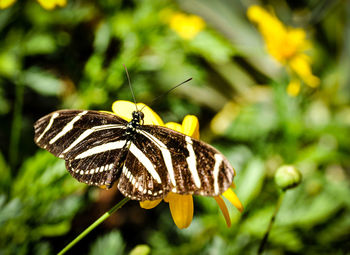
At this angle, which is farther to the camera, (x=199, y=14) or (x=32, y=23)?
(x=199, y=14)

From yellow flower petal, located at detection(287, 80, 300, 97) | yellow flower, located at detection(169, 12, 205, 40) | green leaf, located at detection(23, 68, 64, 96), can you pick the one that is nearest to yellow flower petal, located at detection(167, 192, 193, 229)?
green leaf, located at detection(23, 68, 64, 96)

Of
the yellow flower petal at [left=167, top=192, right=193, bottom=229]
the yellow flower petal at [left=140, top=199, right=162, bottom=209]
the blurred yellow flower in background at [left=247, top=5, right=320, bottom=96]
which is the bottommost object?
the blurred yellow flower in background at [left=247, top=5, right=320, bottom=96]

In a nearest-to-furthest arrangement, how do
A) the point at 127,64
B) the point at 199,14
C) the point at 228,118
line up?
the point at 127,64 → the point at 228,118 → the point at 199,14

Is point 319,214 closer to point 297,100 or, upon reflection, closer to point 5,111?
point 297,100

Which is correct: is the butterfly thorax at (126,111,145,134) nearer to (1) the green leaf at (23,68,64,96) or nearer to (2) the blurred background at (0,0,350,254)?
(2) the blurred background at (0,0,350,254)

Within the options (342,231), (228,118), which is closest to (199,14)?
(228,118)

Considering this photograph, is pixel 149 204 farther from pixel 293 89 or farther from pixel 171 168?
pixel 293 89

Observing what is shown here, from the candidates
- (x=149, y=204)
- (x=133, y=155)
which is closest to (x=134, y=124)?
(x=133, y=155)
